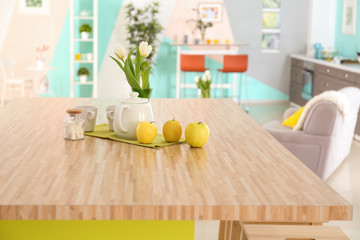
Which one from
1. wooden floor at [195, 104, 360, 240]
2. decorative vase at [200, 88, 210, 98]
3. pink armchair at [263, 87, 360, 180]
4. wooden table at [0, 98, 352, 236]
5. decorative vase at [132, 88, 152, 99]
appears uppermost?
decorative vase at [132, 88, 152, 99]

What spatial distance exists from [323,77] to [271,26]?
1.90 metres

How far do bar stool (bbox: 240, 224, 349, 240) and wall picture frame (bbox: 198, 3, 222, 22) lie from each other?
24.8ft

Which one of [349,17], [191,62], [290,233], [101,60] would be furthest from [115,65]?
[290,233]

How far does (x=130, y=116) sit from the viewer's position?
245 cm

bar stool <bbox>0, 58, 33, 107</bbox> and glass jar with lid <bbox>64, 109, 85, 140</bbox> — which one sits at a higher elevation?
glass jar with lid <bbox>64, 109, 85, 140</bbox>

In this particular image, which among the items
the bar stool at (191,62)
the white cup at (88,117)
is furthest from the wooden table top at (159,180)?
the bar stool at (191,62)

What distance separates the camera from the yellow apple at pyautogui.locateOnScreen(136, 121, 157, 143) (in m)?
2.34

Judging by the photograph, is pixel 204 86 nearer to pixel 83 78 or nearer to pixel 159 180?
pixel 83 78

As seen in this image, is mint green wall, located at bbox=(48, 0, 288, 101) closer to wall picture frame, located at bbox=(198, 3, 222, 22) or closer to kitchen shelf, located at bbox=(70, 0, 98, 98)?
kitchen shelf, located at bbox=(70, 0, 98, 98)

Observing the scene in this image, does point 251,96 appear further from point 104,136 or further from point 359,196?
point 104,136

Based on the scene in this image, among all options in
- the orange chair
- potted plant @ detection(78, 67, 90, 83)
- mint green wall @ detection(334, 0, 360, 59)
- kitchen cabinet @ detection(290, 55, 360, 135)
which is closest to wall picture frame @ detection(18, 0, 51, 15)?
potted plant @ detection(78, 67, 90, 83)

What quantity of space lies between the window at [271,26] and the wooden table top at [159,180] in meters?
7.09

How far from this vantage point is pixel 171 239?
222cm

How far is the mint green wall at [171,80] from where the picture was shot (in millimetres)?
9492
